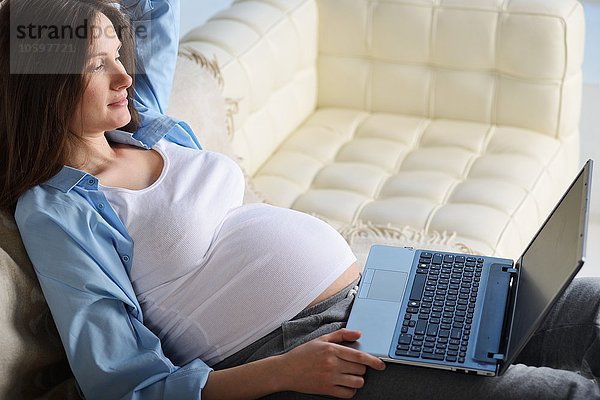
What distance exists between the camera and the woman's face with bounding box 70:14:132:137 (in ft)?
4.96

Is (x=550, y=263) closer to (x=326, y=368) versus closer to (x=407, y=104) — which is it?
(x=326, y=368)

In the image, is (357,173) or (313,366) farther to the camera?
(357,173)

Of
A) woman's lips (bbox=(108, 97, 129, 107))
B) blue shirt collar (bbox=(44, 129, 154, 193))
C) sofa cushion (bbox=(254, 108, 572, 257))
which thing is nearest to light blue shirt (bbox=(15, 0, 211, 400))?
blue shirt collar (bbox=(44, 129, 154, 193))

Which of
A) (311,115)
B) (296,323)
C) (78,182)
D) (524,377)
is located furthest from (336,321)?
(311,115)

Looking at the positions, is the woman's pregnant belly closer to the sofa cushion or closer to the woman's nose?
the woman's nose

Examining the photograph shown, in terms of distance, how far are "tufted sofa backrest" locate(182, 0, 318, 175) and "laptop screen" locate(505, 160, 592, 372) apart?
1040 mm

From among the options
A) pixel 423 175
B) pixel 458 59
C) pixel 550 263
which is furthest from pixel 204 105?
pixel 550 263

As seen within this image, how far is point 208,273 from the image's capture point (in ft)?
5.02

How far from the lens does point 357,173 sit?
2.49 meters

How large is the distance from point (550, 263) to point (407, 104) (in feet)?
4.69

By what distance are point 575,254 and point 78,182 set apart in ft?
2.41

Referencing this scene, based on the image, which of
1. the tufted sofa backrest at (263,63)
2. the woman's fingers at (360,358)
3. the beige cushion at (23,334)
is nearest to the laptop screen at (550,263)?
the woman's fingers at (360,358)

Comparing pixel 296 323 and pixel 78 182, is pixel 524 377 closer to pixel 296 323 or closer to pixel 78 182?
pixel 296 323

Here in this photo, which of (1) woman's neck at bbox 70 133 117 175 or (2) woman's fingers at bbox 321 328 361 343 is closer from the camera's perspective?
(2) woman's fingers at bbox 321 328 361 343
